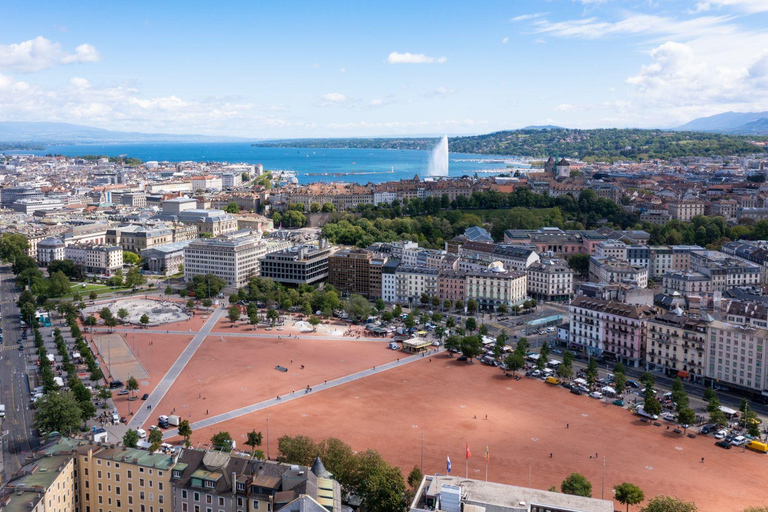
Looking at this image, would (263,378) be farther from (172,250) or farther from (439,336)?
(172,250)

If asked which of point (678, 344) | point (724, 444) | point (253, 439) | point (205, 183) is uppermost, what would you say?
point (205, 183)

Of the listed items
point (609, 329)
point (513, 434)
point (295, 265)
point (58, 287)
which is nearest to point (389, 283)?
point (295, 265)

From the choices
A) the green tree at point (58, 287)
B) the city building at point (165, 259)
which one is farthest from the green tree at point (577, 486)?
the city building at point (165, 259)

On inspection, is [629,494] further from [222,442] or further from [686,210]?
[686,210]

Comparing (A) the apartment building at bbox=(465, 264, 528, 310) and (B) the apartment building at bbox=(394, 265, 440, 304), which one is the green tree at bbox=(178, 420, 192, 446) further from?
(A) the apartment building at bbox=(465, 264, 528, 310)

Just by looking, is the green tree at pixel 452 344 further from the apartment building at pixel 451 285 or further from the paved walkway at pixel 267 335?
the apartment building at pixel 451 285

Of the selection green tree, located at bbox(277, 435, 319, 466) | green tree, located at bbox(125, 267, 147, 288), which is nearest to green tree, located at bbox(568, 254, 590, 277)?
green tree, located at bbox(125, 267, 147, 288)

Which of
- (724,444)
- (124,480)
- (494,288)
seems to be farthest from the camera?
(494,288)
